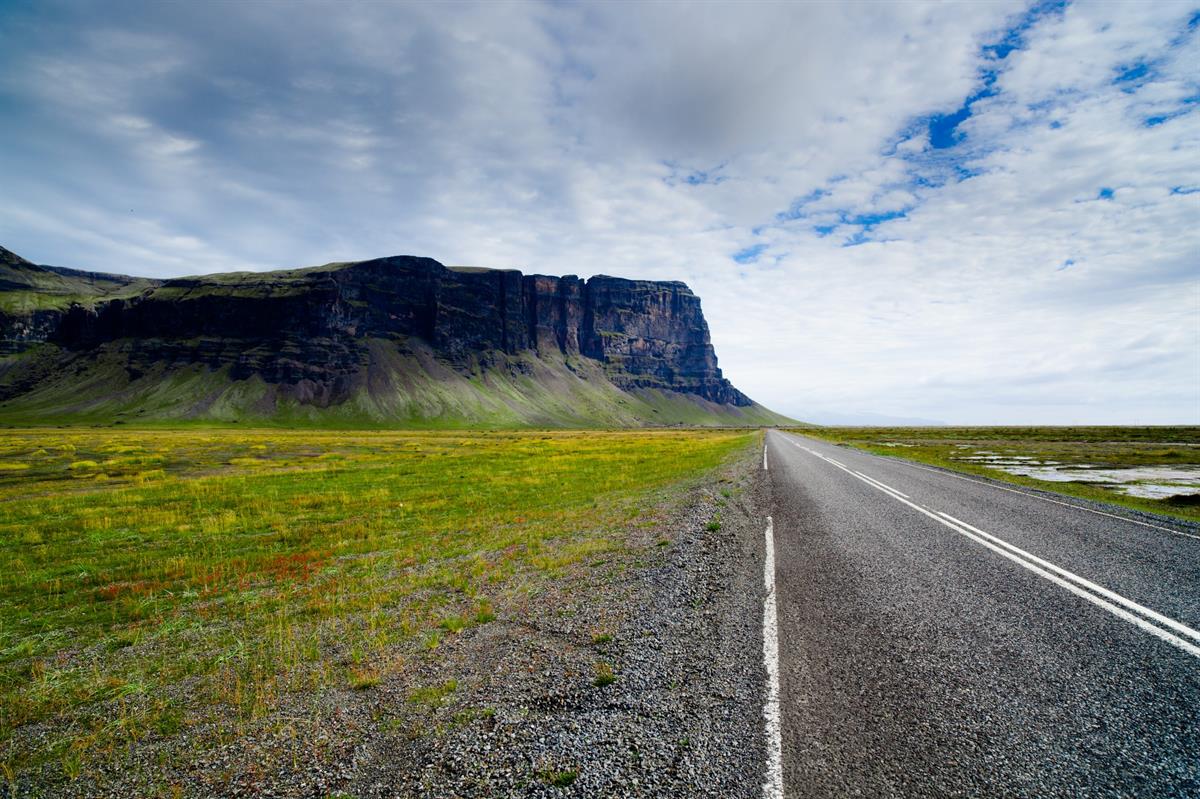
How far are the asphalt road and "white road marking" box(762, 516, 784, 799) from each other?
82 millimetres

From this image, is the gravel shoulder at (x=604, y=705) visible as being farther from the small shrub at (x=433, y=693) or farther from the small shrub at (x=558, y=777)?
the small shrub at (x=433, y=693)

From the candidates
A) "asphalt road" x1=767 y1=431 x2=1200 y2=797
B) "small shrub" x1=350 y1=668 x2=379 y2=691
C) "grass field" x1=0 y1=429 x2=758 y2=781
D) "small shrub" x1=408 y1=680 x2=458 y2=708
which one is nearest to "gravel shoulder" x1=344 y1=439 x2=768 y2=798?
"small shrub" x1=408 y1=680 x2=458 y2=708

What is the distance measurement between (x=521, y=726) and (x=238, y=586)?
10169 mm

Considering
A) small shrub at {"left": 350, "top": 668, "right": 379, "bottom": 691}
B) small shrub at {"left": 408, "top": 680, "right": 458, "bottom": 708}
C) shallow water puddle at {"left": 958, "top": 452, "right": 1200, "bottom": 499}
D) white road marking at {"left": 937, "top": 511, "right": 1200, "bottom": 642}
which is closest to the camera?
small shrub at {"left": 408, "top": 680, "right": 458, "bottom": 708}

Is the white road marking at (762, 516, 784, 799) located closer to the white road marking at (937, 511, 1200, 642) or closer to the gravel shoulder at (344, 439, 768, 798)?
the gravel shoulder at (344, 439, 768, 798)

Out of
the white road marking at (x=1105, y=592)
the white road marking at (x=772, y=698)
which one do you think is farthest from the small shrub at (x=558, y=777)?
the white road marking at (x=1105, y=592)

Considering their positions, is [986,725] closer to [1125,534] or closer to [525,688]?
[525,688]

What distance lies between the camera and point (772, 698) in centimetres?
509

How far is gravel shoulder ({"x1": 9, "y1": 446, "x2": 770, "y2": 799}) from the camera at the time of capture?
420 centimetres

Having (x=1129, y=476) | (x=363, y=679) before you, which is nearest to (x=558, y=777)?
(x=363, y=679)

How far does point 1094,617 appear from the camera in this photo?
6930 millimetres

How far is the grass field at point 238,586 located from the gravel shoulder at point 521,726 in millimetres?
514

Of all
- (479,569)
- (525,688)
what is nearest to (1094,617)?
(525,688)

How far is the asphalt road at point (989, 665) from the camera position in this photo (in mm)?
3947
